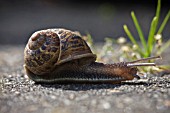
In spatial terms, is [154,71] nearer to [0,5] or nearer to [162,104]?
[162,104]

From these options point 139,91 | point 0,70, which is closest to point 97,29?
point 0,70

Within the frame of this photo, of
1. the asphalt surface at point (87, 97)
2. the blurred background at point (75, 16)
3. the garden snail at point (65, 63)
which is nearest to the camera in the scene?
the asphalt surface at point (87, 97)

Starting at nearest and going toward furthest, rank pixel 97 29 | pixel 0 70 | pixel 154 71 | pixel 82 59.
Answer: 1. pixel 82 59
2. pixel 154 71
3. pixel 0 70
4. pixel 97 29

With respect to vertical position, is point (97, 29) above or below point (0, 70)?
above

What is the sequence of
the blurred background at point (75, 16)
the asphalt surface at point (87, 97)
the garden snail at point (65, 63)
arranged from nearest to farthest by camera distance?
the asphalt surface at point (87, 97) → the garden snail at point (65, 63) → the blurred background at point (75, 16)

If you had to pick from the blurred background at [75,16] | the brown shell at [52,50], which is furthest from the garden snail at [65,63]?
the blurred background at [75,16]

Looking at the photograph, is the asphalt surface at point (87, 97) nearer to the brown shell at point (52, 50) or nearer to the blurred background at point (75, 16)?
the brown shell at point (52, 50)
